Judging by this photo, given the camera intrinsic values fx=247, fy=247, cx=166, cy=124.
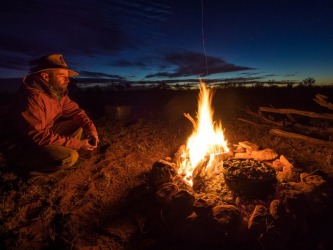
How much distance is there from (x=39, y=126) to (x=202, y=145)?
10.9 feet

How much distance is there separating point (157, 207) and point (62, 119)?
3090 mm

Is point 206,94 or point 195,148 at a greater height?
point 206,94

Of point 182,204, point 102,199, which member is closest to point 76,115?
point 102,199

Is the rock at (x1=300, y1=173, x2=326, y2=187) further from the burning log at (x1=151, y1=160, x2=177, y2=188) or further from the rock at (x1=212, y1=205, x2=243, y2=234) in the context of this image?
the burning log at (x1=151, y1=160, x2=177, y2=188)

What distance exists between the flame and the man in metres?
2.02

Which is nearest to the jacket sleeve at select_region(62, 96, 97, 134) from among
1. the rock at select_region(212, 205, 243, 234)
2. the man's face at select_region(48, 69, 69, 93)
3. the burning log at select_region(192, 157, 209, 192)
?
the man's face at select_region(48, 69, 69, 93)

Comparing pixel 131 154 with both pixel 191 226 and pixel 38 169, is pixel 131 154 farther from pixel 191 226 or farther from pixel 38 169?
pixel 191 226

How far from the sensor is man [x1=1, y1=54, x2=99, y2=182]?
13.5 feet

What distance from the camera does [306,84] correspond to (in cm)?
2620

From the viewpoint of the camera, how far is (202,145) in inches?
221

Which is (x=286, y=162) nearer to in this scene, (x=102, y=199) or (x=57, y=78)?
(x=102, y=199)

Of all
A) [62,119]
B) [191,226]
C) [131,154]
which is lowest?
[191,226]

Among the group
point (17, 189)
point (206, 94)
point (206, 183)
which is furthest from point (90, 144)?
point (206, 94)

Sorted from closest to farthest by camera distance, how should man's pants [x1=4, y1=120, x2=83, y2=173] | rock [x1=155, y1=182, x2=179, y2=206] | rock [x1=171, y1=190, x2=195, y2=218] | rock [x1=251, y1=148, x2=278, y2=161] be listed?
rock [x1=171, y1=190, x2=195, y2=218] → rock [x1=155, y1=182, x2=179, y2=206] → man's pants [x1=4, y1=120, x2=83, y2=173] → rock [x1=251, y1=148, x2=278, y2=161]
